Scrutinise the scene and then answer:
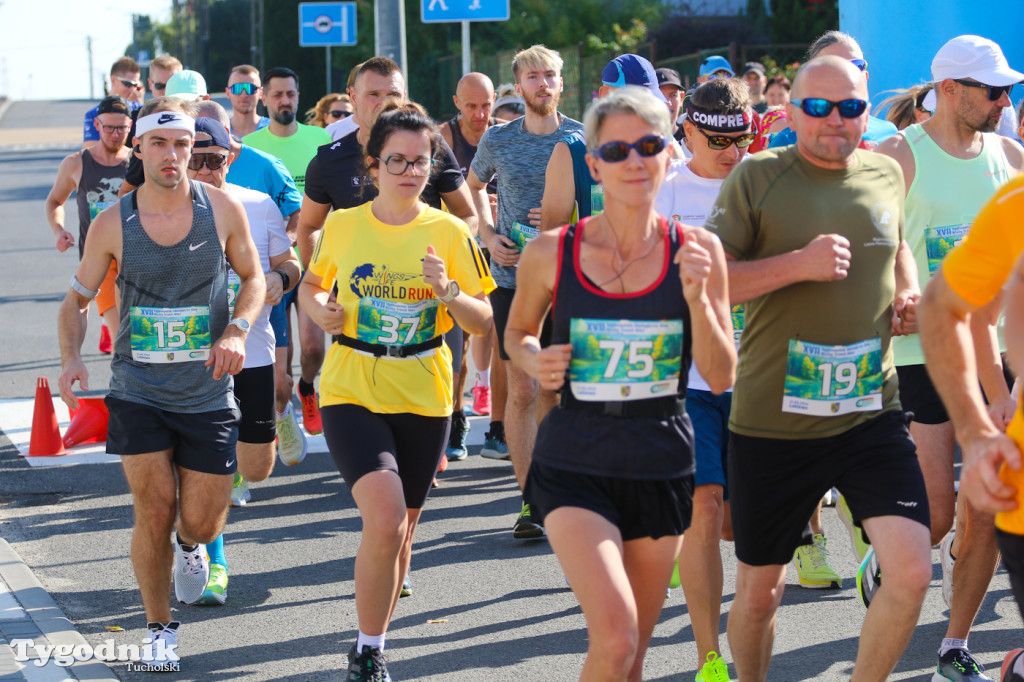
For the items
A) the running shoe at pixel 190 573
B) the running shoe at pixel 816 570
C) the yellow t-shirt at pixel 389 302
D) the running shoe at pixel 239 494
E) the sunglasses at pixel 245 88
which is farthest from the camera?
the sunglasses at pixel 245 88

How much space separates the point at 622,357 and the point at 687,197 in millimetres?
1663

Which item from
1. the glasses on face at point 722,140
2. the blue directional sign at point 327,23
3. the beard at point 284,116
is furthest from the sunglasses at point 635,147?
the blue directional sign at point 327,23

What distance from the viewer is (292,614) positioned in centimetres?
564

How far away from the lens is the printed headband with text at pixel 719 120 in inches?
196

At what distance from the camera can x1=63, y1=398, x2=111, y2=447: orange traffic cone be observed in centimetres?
872

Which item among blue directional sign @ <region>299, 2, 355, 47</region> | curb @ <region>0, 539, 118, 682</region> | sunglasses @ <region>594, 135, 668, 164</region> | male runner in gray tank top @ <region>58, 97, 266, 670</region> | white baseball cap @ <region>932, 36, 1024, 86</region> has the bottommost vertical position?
curb @ <region>0, 539, 118, 682</region>

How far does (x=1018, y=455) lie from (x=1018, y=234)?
1.68ft

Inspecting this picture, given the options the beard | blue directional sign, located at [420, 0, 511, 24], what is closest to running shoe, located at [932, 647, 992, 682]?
the beard

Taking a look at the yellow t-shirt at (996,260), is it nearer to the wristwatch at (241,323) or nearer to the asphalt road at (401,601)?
the asphalt road at (401,601)

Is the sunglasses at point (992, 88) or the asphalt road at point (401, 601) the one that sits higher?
the sunglasses at point (992, 88)

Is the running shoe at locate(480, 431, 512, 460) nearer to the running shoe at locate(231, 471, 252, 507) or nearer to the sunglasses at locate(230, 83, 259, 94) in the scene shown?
the running shoe at locate(231, 471, 252, 507)

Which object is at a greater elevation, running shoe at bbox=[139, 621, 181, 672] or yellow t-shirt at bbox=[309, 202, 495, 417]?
yellow t-shirt at bbox=[309, 202, 495, 417]

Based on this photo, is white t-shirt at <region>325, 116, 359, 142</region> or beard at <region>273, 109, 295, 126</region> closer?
beard at <region>273, 109, 295, 126</region>

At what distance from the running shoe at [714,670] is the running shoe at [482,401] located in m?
5.32
